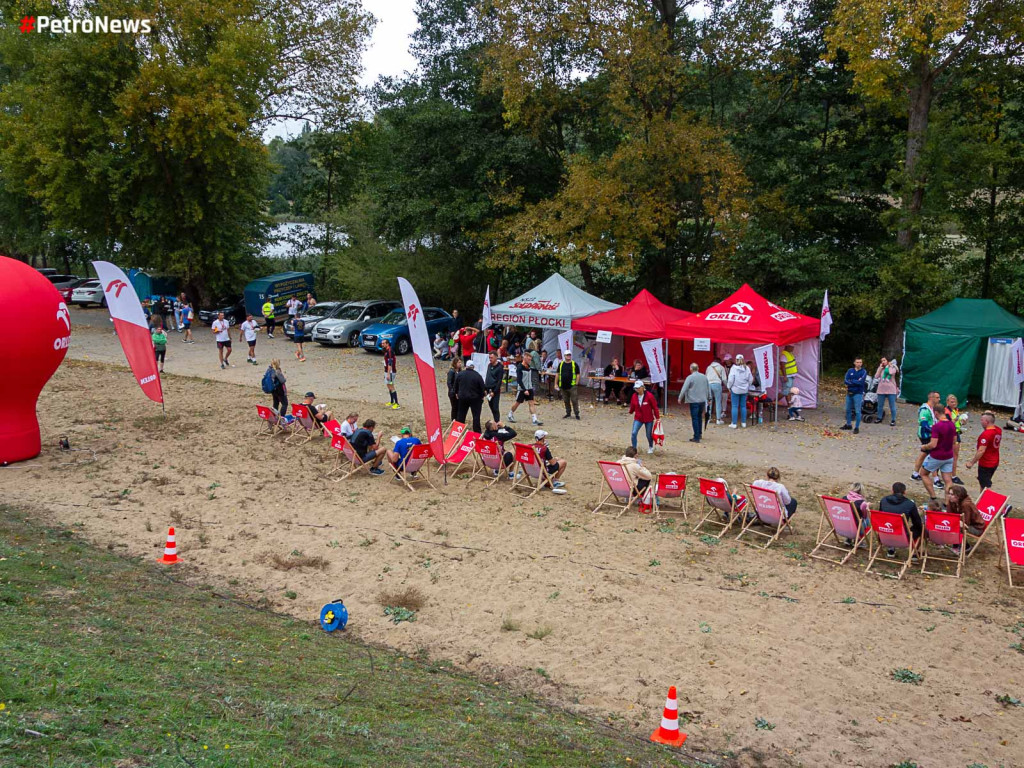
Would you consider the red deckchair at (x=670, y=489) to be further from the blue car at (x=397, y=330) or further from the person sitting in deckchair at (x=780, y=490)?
the blue car at (x=397, y=330)

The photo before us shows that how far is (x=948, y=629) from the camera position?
8.28 m

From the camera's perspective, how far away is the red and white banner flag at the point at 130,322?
1409 cm

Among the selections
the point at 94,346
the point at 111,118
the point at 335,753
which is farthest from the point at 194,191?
the point at 335,753

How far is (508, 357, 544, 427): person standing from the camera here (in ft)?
57.5

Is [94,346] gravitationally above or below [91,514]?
above

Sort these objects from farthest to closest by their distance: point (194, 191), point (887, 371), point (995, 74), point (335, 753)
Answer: point (194, 191), point (995, 74), point (887, 371), point (335, 753)

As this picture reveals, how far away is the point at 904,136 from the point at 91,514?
23.9 metres

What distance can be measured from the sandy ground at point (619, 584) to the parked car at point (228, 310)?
17.0 m

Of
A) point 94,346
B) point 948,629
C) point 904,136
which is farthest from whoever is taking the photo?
point 94,346

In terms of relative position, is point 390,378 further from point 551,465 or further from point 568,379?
point 551,465

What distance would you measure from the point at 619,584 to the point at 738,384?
8855 millimetres

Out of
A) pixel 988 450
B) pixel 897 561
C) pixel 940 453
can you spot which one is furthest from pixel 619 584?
pixel 988 450

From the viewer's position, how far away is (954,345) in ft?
63.5

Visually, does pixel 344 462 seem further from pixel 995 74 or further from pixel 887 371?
pixel 995 74
